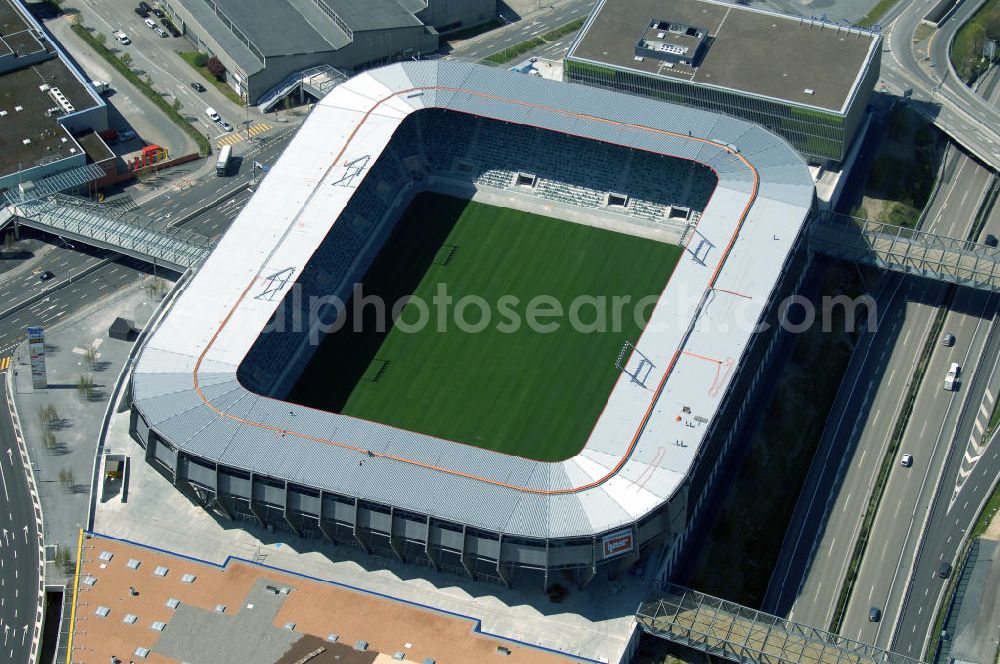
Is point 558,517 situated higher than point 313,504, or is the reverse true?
point 558,517

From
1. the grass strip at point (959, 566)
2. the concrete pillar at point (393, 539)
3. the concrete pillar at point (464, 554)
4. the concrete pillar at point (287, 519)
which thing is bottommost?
the concrete pillar at point (287, 519)

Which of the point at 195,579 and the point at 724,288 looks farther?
the point at 724,288

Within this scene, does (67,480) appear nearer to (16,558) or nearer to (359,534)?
(16,558)

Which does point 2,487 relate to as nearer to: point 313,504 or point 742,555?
point 313,504

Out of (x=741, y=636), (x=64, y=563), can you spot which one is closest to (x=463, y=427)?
(x=741, y=636)

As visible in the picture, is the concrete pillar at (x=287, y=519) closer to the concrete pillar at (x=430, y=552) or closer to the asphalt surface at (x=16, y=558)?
the concrete pillar at (x=430, y=552)

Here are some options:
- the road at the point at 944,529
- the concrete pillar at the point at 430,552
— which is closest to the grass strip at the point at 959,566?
the road at the point at 944,529

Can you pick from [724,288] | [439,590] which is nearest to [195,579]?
[439,590]
